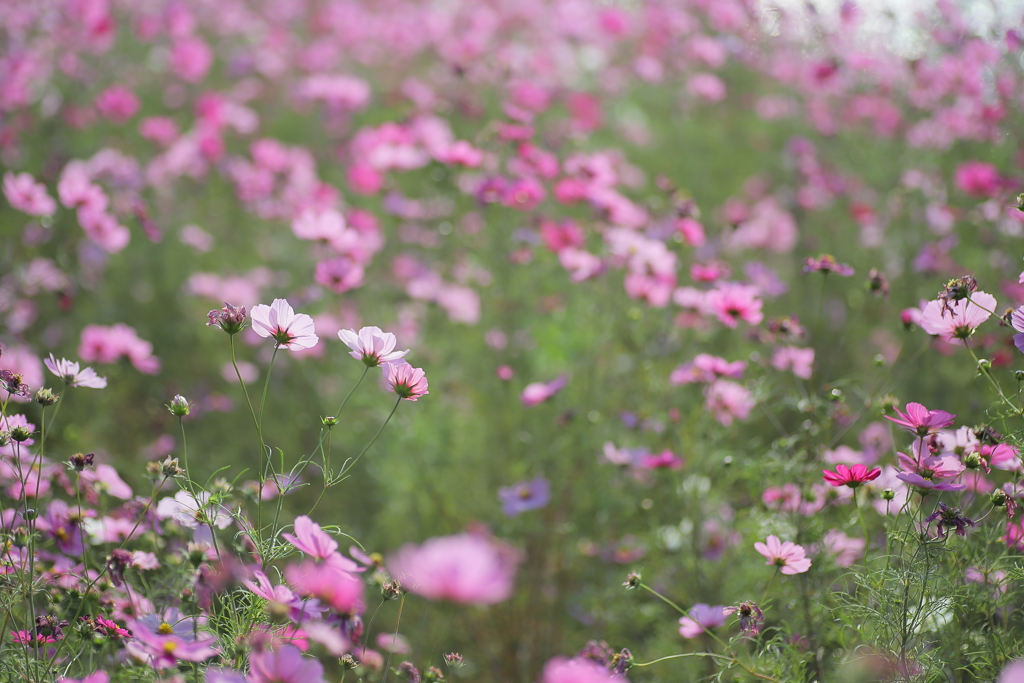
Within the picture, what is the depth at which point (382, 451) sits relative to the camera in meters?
2.22

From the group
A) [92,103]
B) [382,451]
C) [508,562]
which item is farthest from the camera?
[92,103]

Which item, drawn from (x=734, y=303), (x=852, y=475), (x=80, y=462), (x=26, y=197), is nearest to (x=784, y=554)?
(x=852, y=475)

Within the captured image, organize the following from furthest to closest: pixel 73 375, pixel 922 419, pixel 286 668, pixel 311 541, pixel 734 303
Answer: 1. pixel 734 303
2. pixel 73 375
3. pixel 922 419
4. pixel 311 541
5. pixel 286 668

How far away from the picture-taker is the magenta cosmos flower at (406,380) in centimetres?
98

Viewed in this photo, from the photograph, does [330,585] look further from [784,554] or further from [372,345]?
[784,554]

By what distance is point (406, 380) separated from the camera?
99 centimetres

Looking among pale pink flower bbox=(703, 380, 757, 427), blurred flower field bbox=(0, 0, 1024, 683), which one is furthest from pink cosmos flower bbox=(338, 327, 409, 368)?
pale pink flower bbox=(703, 380, 757, 427)

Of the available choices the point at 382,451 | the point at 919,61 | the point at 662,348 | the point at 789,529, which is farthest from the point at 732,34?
the point at 789,529

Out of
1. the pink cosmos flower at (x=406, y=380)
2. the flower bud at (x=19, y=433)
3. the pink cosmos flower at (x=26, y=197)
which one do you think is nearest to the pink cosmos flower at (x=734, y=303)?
the pink cosmos flower at (x=406, y=380)

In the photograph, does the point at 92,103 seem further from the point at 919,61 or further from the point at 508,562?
the point at 919,61

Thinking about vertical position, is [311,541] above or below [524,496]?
above

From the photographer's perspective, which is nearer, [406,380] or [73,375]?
[406,380]

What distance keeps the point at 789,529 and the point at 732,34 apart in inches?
108

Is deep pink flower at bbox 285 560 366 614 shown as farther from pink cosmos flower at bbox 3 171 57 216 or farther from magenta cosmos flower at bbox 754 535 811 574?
pink cosmos flower at bbox 3 171 57 216
